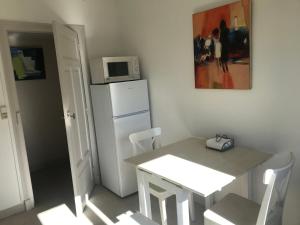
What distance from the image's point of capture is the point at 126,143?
117 inches

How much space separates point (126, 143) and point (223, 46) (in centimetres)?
152

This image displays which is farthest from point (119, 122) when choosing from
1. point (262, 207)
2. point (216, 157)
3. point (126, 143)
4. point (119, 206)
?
point (262, 207)

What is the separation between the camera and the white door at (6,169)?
8.77ft

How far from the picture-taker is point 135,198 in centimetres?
300

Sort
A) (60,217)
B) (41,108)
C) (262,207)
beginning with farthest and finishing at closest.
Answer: (41,108) < (60,217) < (262,207)

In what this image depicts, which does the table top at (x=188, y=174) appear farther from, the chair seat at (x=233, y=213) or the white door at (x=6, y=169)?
the white door at (x=6, y=169)

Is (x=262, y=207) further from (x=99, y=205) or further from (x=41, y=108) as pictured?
(x=41, y=108)

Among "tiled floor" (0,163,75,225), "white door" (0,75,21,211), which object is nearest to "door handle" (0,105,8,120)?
"white door" (0,75,21,211)

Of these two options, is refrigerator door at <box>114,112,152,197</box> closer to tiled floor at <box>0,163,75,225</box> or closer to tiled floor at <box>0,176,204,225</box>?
tiled floor at <box>0,176,204,225</box>

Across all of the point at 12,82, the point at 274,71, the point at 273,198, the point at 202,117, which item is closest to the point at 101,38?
the point at 12,82

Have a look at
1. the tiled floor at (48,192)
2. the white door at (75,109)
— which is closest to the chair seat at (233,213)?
the white door at (75,109)

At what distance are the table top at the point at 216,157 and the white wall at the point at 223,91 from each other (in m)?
0.19

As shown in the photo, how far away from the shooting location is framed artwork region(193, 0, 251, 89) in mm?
2020

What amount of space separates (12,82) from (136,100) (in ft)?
4.40
